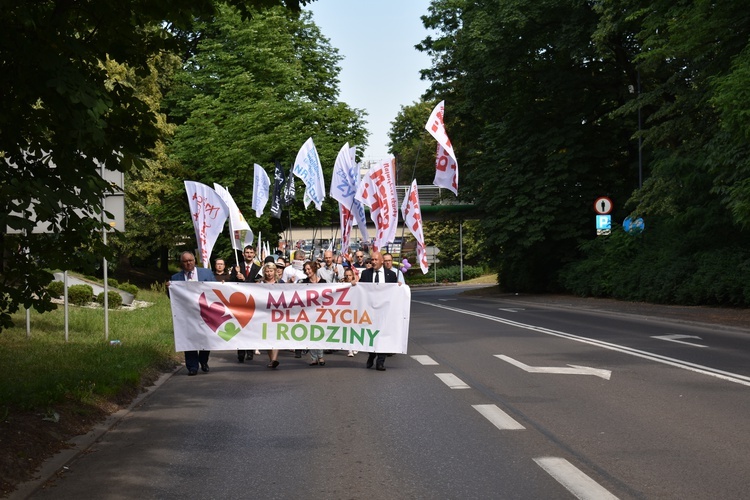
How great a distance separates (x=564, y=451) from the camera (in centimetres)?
772

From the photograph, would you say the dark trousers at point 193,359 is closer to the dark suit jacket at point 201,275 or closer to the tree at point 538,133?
the dark suit jacket at point 201,275

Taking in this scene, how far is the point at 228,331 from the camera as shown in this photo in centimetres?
1483

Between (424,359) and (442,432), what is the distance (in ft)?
22.7

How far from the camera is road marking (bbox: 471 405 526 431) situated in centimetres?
889

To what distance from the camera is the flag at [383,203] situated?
22.5m

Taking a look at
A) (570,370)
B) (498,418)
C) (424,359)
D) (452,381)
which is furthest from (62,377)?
(570,370)

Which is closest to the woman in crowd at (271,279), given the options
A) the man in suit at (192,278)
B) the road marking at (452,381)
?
the man in suit at (192,278)

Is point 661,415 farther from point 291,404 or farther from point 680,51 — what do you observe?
point 680,51

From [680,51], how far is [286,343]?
15.8 m

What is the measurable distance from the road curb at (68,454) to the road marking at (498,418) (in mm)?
3508

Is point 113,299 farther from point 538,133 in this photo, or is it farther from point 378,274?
point 538,133

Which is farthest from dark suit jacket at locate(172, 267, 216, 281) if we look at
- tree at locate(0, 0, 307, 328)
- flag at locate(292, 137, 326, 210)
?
flag at locate(292, 137, 326, 210)

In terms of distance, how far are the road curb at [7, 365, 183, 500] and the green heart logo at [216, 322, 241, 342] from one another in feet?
10.2

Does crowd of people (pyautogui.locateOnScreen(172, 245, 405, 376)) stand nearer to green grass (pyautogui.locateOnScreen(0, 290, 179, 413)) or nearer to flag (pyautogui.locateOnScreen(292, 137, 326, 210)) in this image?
green grass (pyautogui.locateOnScreen(0, 290, 179, 413))
